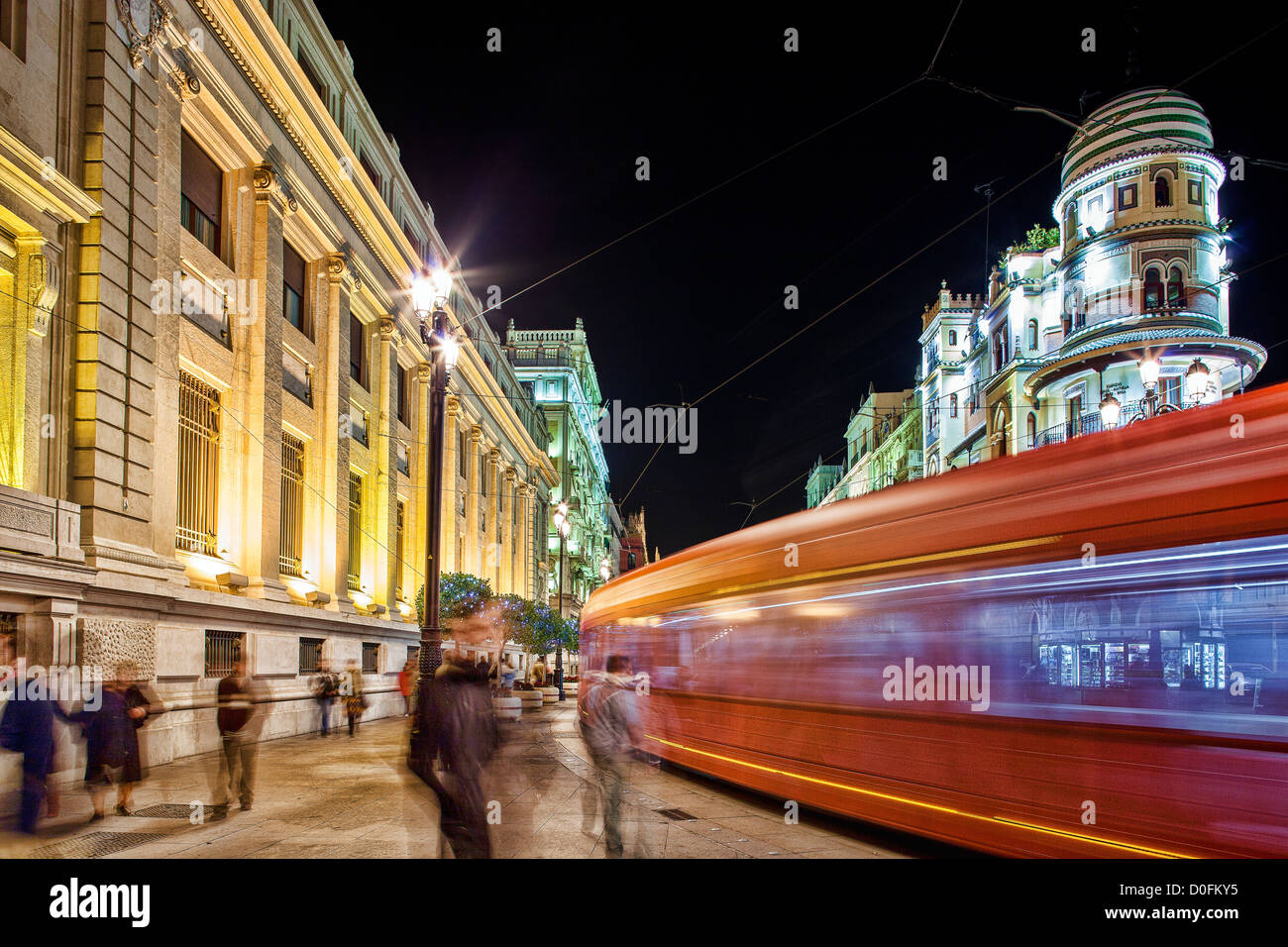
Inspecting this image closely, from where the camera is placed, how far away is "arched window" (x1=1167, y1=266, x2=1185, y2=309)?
118ft

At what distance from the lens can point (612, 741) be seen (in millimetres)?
6598

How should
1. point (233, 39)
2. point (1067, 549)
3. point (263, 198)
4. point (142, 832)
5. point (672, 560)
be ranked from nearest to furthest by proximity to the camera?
point (1067, 549) → point (142, 832) → point (672, 560) → point (233, 39) → point (263, 198)

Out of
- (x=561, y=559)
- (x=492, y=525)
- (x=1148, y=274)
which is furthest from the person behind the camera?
(x=492, y=525)

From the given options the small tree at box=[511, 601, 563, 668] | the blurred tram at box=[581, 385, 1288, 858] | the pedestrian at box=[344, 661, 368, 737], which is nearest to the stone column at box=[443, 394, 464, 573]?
the small tree at box=[511, 601, 563, 668]

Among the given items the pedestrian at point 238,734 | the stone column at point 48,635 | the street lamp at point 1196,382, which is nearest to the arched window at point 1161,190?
the street lamp at point 1196,382

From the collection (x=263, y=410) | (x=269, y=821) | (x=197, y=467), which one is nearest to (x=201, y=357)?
(x=263, y=410)

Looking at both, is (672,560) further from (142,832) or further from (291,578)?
(291,578)

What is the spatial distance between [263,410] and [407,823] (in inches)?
491

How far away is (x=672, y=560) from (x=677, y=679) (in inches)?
69.8

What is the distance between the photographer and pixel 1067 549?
→ 21.1ft

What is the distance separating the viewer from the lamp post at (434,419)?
12.5 m

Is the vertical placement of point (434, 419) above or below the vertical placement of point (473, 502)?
below

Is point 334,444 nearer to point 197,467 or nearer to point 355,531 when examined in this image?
point 355,531
